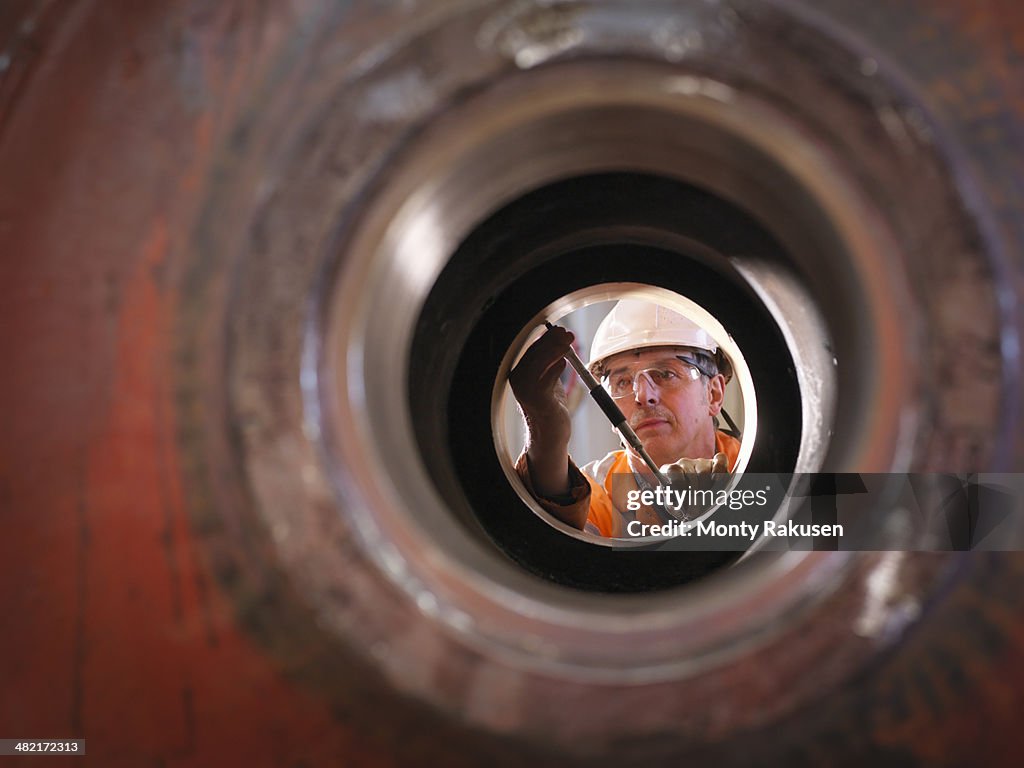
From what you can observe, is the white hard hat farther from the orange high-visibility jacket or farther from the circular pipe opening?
the circular pipe opening

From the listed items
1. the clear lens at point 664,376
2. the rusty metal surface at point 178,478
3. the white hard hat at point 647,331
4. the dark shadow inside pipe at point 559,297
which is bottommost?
the rusty metal surface at point 178,478

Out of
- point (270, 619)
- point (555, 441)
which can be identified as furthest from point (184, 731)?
point (555, 441)

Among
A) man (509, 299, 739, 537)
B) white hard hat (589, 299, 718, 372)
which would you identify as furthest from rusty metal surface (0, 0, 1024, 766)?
white hard hat (589, 299, 718, 372)

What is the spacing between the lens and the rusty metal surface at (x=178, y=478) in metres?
0.48

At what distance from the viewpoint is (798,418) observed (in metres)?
1.17

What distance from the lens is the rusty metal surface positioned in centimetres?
48

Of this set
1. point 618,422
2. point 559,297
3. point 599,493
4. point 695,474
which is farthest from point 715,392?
point 559,297

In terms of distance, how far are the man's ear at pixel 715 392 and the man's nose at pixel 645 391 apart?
225mm

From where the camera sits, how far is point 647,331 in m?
2.68

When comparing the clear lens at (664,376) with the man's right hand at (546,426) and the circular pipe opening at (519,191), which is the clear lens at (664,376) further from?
the circular pipe opening at (519,191)

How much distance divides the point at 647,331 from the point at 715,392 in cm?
36

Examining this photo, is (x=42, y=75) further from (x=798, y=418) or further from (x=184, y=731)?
(x=798, y=418)

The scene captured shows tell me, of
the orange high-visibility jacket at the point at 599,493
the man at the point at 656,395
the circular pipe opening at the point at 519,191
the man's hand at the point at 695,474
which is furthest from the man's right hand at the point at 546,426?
the circular pipe opening at the point at 519,191

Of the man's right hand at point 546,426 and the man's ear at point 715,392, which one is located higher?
the man's ear at point 715,392
